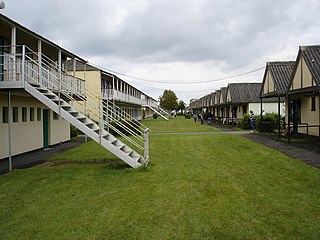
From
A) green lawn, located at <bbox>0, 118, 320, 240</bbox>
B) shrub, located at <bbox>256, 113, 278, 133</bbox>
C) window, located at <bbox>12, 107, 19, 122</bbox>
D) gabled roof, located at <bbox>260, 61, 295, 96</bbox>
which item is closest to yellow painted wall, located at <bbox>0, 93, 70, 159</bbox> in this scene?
window, located at <bbox>12, 107, 19, 122</bbox>

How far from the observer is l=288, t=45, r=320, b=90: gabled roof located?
15.4 meters

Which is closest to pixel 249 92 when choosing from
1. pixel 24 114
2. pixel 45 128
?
pixel 45 128

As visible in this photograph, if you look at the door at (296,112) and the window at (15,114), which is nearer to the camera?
the window at (15,114)

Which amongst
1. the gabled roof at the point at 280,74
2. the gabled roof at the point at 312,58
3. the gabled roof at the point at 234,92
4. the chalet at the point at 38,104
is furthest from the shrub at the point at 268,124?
the gabled roof at the point at 234,92

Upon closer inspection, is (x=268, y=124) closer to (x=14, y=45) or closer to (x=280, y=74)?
(x=280, y=74)

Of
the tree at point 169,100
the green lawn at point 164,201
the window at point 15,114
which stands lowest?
the green lawn at point 164,201

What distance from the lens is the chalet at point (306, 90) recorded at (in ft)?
53.3

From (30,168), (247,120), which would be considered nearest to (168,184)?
(30,168)

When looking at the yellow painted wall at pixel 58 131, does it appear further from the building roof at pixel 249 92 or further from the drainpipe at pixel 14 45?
the building roof at pixel 249 92

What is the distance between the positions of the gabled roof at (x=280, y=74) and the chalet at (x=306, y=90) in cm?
132

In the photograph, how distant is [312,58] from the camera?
16.8 metres

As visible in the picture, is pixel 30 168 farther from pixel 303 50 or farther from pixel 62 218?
pixel 303 50

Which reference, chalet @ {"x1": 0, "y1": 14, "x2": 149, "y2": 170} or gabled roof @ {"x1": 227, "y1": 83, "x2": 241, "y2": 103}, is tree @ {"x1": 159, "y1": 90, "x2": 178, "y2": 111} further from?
chalet @ {"x1": 0, "y1": 14, "x2": 149, "y2": 170}

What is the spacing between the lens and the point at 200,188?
8211mm
